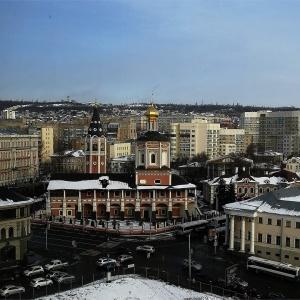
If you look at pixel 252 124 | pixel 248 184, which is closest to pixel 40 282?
pixel 248 184

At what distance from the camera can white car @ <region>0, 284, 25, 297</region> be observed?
28.0m

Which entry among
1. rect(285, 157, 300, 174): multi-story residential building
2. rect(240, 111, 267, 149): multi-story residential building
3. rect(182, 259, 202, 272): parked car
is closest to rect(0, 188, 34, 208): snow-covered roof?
rect(182, 259, 202, 272): parked car

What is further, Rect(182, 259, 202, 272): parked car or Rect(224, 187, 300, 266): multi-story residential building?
Rect(224, 187, 300, 266): multi-story residential building

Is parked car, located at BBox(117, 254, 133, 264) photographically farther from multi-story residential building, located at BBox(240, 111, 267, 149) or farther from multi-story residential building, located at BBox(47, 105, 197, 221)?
multi-story residential building, located at BBox(240, 111, 267, 149)

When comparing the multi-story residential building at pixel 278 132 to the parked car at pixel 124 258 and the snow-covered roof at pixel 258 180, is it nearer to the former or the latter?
the snow-covered roof at pixel 258 180

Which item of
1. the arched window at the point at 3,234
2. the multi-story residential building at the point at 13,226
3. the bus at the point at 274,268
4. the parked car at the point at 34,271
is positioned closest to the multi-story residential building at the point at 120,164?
the multi-story residential building at the point at 13,226

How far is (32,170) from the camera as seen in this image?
3420 inches

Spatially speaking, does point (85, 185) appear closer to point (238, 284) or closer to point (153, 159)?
point (153, 159)

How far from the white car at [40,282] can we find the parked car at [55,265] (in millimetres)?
3066

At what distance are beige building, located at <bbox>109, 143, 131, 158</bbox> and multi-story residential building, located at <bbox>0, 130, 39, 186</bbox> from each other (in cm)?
2752

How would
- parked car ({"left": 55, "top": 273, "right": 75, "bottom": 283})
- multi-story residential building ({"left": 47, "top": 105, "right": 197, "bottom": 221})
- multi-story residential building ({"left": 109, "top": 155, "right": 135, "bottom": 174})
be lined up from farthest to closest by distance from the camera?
multi-story residential building ({"left": 109, "top": 155, "right": 135, "bottom": 174}) → multi-story residential building ({"left": 47, "top": 105, "right": 197, "bottom": 221}) → parked car ({"left": 55, "top": 273, "right": 75, "bottom": 283})

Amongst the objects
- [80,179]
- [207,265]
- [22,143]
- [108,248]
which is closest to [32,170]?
[22,143]

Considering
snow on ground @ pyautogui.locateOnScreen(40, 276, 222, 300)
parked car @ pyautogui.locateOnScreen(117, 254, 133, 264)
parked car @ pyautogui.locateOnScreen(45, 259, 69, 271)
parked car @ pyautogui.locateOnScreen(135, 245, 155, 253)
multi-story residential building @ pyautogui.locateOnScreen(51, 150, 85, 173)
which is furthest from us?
multi-story residential building @ pyautogui.locateOnScreen(51, 150, 85, 173)

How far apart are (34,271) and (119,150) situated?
86.9m
